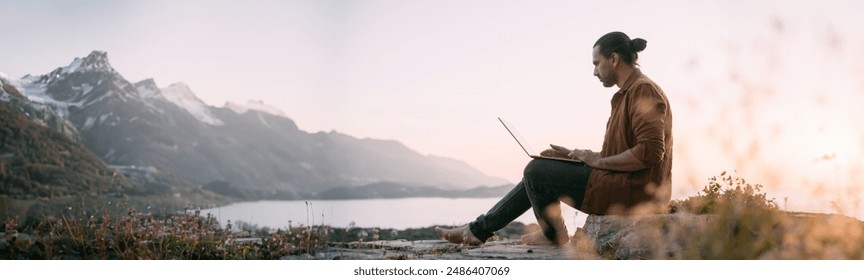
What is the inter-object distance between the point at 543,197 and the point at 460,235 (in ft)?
2.68

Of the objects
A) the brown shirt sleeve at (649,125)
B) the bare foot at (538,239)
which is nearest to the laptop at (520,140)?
the brown shirt sleeve at (649,125)

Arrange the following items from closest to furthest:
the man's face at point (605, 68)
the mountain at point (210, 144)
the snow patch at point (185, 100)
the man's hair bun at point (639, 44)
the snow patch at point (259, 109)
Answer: the man's hair bun at point (639, 44) < the man's face at point (605, 68) < the mountain at point (210, 144) < the snow patch at point (185, 100) < the snow patch at point (259, 109)

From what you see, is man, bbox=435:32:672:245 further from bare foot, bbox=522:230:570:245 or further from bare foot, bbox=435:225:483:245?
bare foot, bbox=435:225:483:245

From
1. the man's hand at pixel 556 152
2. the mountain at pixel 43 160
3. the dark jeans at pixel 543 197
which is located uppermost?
the mountain at pixel 43 160

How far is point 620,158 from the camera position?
3.98 metres

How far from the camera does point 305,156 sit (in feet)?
243

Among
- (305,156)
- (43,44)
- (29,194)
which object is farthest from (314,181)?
(43,44)

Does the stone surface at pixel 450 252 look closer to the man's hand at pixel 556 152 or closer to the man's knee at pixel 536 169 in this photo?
the man's knee at pixel 536 169

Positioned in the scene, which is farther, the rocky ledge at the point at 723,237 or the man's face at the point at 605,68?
the man's face at the point at 605,68

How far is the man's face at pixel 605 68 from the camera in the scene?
164 inches

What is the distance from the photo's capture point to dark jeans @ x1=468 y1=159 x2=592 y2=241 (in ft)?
14.0

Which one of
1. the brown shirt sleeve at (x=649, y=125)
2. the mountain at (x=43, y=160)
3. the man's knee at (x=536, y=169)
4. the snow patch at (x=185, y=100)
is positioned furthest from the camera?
the snow patch at (x=185, y=100)

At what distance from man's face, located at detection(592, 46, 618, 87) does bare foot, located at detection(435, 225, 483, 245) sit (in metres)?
1.42
